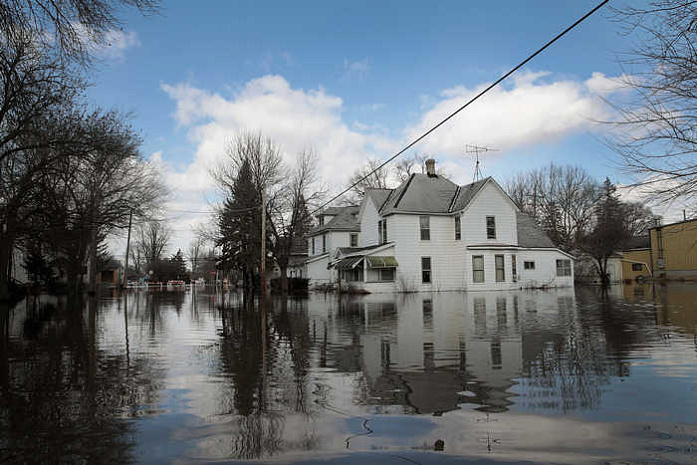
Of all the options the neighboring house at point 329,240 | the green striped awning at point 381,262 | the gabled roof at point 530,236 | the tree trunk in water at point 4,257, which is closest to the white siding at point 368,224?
the neighboring house at point 329,240

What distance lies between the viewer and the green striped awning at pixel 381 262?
33.1m

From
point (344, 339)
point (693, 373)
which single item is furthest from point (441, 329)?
point (693, 373)

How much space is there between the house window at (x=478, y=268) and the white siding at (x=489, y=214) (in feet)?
3.67

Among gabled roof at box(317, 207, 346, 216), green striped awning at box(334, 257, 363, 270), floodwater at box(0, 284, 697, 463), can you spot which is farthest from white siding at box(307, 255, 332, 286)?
floodwater at box(0, 284, 697, 463)

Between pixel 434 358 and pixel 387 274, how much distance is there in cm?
2666

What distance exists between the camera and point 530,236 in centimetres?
3819

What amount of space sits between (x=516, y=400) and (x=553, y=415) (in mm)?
606

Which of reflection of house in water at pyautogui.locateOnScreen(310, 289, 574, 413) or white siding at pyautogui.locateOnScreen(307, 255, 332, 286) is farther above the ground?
white siding at pyautogui.locateOnScreen(307, 255, 332, 286)

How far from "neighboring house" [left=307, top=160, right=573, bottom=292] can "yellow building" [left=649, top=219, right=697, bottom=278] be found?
17.2m

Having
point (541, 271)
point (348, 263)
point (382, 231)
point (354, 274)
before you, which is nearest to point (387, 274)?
point (348, 263)

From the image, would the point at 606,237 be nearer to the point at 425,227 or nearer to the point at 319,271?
the point at 425,227

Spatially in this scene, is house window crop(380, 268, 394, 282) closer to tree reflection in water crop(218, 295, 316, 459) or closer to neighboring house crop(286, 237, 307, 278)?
neighboring house crop(286, 237, 307, 278)

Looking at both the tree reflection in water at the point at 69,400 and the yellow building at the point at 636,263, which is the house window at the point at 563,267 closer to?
the yellow building at the point at 636,263

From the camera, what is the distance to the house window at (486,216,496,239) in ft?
116
